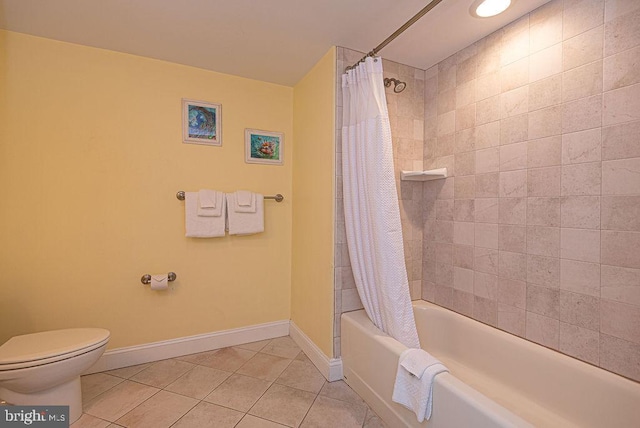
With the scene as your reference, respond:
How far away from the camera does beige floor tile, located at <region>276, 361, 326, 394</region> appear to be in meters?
1.80

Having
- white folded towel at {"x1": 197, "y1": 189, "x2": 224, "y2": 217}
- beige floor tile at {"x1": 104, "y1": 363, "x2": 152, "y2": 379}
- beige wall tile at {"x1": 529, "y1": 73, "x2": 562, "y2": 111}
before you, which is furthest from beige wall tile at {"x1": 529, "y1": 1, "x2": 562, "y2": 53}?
beige floor tile at {"x1": 104, "y1": 363, "x2": 152, "y2": 379}

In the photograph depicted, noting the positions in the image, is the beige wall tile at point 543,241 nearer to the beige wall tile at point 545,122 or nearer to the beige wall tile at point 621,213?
the beige wall tile at point 621,213

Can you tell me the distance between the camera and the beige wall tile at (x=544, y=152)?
1.40 metres

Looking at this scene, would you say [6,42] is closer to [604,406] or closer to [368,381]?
[368,381]

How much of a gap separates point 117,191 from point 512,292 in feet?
8.54

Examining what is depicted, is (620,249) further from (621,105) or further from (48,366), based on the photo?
(48,366)

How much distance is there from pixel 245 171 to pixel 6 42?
62.5 inches

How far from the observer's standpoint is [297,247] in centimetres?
242

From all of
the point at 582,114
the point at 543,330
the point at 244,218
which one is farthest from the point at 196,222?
the point at 582,114

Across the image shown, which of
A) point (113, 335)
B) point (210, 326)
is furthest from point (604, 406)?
point (113, 335)

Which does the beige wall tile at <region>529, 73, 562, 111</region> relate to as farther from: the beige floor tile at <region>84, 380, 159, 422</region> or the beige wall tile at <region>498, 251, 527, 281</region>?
the beige floor tile at <region>84, 380, 159, 422</region>

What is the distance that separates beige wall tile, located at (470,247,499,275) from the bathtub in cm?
34

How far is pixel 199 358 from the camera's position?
2139 mm

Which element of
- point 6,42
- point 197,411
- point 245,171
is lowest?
point 197,411
